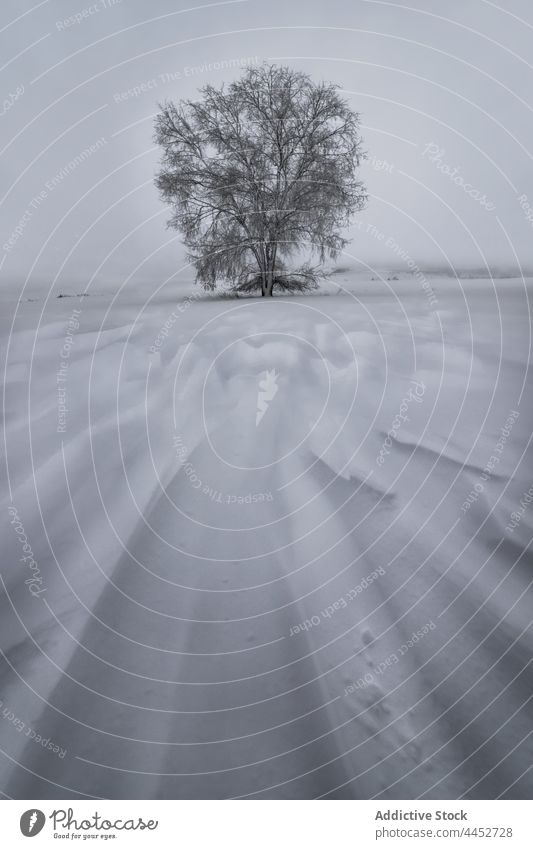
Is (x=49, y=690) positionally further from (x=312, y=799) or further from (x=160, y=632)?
(x=312, y=799)

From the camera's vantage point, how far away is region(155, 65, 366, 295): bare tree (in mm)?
3160

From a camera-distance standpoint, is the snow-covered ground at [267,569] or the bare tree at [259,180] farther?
the bare tree at [259,180]

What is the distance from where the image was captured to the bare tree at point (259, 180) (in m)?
3.16

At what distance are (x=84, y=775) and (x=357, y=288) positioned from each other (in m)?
2.96

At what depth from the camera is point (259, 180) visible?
3312 mm

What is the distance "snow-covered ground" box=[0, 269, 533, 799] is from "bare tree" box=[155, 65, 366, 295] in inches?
37.1

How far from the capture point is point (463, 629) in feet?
4.07

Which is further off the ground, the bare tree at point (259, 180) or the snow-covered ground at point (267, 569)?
the bare tree at point (259, 180)

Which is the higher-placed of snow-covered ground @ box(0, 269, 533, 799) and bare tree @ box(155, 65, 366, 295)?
bare tree @ box(155, 65, 366, 295)

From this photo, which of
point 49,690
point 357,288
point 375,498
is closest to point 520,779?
point 375,498

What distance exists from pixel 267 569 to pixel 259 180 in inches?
105

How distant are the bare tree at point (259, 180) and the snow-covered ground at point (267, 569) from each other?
3.09 feet

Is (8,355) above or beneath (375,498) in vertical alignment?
above

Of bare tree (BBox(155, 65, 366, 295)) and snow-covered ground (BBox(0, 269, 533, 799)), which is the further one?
bare tree (BBox(155, 65, 366, 295))
